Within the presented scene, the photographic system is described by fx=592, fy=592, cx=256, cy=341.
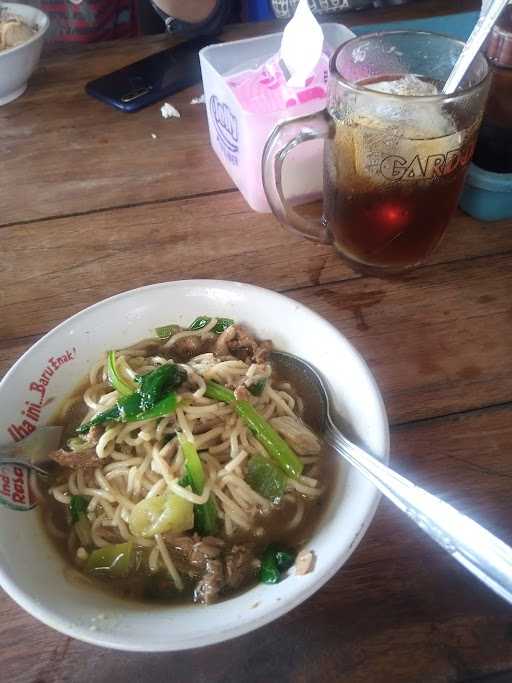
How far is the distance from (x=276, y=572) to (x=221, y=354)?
384 mm

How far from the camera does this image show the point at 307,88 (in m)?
1.27

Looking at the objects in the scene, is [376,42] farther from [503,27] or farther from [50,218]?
[50,218]

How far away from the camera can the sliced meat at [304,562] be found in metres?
0.68

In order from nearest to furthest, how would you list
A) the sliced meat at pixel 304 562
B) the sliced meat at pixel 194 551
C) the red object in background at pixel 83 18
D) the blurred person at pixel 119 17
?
1. the sliced meat at pixel 304 562
2. the sliced meat at pixel 194 551
3. the blurred person at pixel 119 17
4. the red object in background at pixel 83 18

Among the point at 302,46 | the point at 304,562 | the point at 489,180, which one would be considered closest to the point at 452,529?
the point at 304,562

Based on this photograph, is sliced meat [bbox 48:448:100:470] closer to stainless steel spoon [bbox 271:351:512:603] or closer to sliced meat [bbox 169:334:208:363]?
sliced meat [bbox 169:334:208:363]

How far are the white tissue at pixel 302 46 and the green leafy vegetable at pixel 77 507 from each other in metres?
0.93

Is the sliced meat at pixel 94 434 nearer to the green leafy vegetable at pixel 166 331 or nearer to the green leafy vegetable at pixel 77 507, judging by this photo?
the green leafy vegetable at pixel 77 507

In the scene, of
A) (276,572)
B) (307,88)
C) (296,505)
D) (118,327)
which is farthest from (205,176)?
(276,572)

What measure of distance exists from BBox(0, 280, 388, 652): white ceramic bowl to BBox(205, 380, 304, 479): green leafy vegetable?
0.27ft

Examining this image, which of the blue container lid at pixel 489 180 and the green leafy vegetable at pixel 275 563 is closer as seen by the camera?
the green leafy vegetable at pixel 275 563

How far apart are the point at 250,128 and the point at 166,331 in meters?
0.50

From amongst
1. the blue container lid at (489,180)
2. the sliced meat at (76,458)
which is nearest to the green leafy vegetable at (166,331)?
the sliced meat at (76,458)

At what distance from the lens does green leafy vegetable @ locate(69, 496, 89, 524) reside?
868 mm
